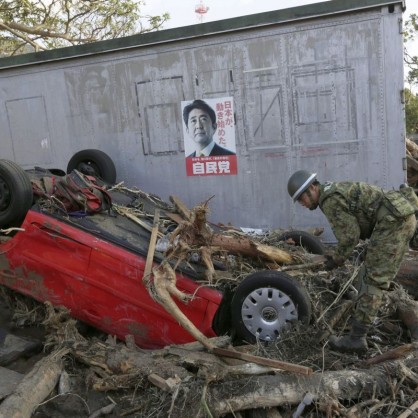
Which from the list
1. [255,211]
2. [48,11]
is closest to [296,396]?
[255,211]

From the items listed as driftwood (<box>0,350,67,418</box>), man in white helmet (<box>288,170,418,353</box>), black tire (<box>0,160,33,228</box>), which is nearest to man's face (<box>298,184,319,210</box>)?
man in white helmet (<box>288,170,418,353</box>)

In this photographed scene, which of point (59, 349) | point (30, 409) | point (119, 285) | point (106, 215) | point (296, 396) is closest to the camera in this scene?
point (296, 396)

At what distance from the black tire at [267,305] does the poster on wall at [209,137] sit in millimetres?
3610

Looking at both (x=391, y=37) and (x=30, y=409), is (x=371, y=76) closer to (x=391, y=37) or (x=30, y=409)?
(x=391, y=37)

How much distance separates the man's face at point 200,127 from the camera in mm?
6969

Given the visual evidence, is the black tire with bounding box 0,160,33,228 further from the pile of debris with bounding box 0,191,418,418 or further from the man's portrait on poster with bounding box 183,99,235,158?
the man's portrait on poster with bounding box 183,99,235,158

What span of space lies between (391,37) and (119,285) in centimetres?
491

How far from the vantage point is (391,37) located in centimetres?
592

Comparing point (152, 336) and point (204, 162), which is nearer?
point (152, 336)

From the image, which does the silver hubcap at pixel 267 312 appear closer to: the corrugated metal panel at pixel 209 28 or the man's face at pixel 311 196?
the man's face at pixel 311 196

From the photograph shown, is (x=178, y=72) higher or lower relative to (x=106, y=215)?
higher

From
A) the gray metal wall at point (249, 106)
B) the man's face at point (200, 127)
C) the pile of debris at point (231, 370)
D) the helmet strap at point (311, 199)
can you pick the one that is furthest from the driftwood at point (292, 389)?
the man's face at point (200, 127)

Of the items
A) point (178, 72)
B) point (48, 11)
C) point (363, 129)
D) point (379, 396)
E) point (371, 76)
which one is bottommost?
point (379, 396)

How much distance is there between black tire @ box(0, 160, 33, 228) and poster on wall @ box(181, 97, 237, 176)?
3.43 m
